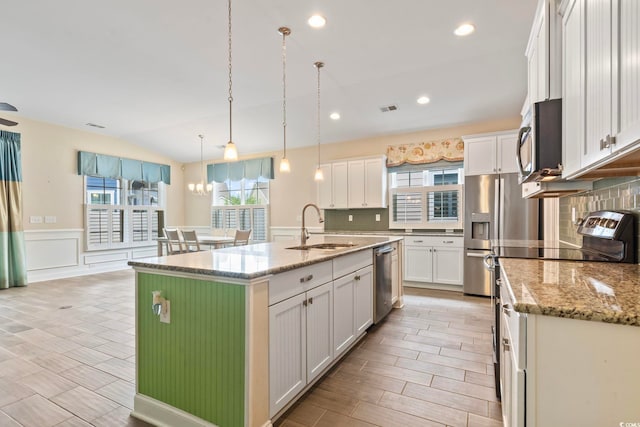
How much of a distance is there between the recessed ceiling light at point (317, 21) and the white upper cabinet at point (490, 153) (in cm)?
280

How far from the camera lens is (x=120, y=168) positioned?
675 centimetres

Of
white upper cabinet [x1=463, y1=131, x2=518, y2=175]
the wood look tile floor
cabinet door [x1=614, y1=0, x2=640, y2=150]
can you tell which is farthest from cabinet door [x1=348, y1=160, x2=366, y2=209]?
cabinet door [x1=614, y1=0, x2=640, y2=150]

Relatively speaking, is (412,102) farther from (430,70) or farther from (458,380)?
(458,380)

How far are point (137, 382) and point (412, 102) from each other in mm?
4468

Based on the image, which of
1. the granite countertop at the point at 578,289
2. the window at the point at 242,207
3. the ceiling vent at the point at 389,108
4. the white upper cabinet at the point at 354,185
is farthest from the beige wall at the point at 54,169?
the granite countertop at the point at 578,289

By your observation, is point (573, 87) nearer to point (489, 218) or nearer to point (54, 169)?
point (489, 218)

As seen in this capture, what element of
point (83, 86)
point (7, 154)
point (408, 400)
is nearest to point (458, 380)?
point (408, 400)

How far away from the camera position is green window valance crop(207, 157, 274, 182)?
6.95m

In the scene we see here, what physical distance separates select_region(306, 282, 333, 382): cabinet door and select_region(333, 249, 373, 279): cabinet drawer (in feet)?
0.49

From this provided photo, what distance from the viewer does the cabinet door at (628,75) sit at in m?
0.97

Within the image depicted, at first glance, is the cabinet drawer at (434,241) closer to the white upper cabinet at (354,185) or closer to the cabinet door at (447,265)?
the cabinet door at (447,265)

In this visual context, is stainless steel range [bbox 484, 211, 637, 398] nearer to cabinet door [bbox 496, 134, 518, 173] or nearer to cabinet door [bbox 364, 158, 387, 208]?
cabinet door [bbox 496, 134, 518, 173]

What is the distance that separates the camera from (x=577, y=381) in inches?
33.6

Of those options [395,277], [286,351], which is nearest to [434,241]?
[395,277]
